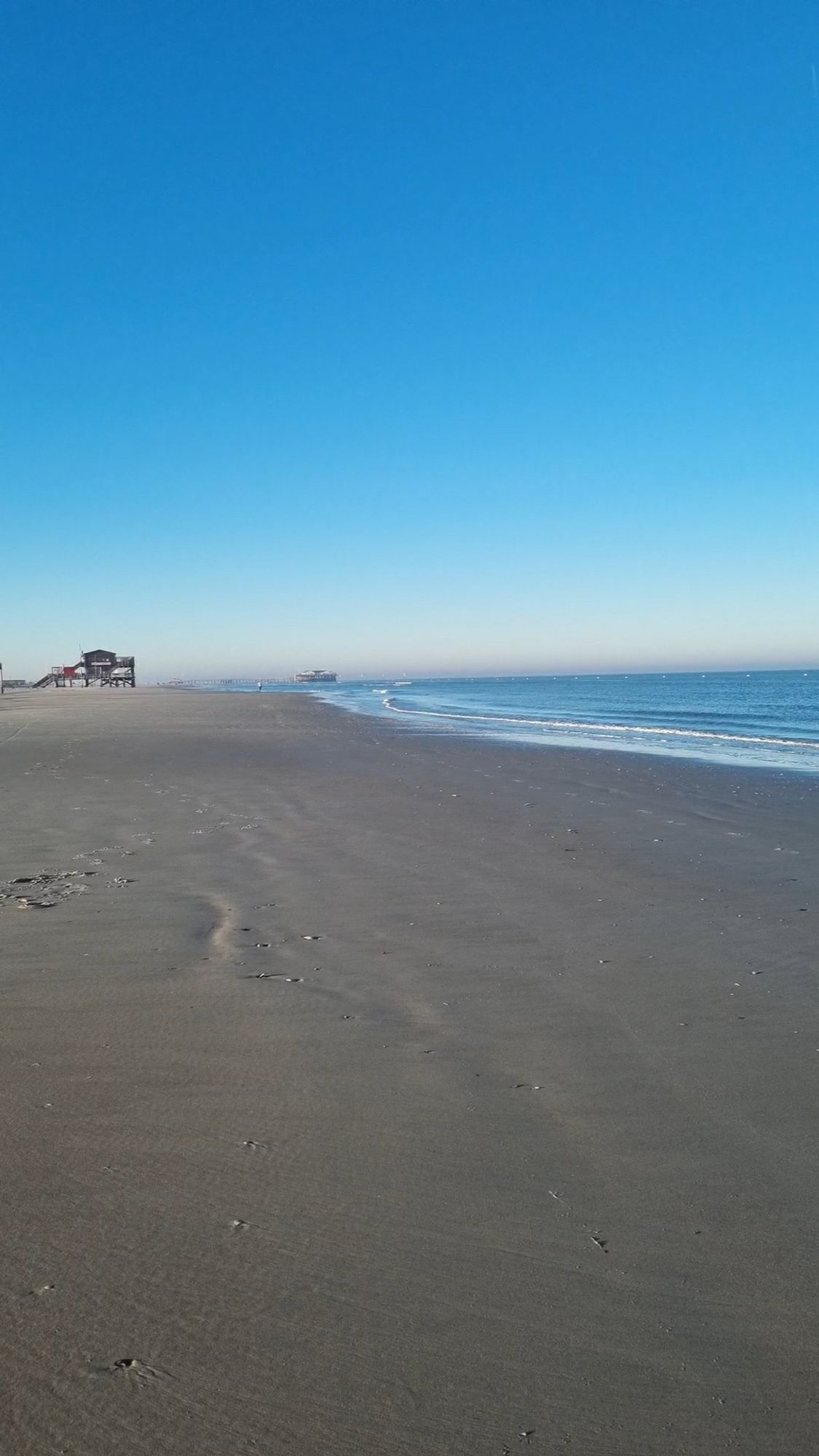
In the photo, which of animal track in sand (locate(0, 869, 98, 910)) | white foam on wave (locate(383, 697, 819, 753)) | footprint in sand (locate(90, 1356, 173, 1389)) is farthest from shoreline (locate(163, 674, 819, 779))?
footprint in sand (locate(90, 1356, 173, 1389))

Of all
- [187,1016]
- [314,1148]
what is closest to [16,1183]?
[314,1148]

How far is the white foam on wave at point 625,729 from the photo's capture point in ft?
87.7

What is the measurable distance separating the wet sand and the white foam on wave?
64.8 ft

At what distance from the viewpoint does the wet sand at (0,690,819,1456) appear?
7.59 ft

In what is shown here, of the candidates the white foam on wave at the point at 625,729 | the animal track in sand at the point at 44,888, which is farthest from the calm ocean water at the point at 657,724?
the animal track in sand at the point at 44,888

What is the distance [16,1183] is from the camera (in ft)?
10.4

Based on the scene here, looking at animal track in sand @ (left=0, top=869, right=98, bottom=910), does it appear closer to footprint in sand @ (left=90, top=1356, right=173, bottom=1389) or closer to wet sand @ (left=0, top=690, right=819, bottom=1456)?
wet sand @ (left=0, top=690, right=819, bottom=1456)

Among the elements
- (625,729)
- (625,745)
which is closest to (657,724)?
(625,729)

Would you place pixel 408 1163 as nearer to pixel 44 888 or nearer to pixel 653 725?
pixel 44 888

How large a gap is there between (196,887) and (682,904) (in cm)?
412

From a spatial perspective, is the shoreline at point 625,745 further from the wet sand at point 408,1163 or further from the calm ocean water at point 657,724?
the wet sand at point 408,1163

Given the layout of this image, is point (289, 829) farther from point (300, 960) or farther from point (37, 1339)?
point (37, 1339)

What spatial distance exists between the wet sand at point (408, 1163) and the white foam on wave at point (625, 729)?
19.7 m

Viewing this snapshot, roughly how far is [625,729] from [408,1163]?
31.4m
